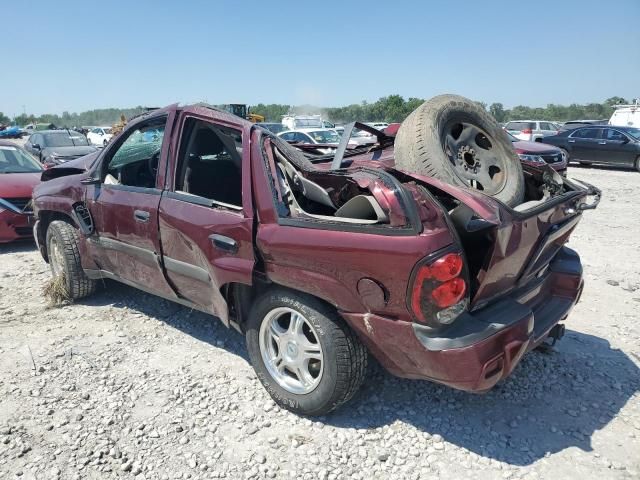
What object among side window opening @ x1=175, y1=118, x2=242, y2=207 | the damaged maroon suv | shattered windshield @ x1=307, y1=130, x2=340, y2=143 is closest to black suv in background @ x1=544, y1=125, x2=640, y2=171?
shattered windshield @ x1=307, y1=130, x2=340, y2=143

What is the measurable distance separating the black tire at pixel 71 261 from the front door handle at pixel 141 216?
1148 mm

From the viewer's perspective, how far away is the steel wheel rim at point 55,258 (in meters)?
4.62

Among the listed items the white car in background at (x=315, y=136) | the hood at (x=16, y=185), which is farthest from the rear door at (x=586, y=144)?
the hood at (x=16, y=185)

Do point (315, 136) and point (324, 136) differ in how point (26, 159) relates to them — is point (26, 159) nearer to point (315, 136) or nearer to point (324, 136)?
point (315, 136)

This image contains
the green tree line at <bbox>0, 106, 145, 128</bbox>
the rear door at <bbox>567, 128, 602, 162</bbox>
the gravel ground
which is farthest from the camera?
the green tree line at <bbox>0, 106, 145, 128</bbox>

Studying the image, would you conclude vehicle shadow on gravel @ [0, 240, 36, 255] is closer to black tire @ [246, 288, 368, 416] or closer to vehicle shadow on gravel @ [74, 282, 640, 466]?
vehicle shadow on gravel @ [74, 282, 640, 466]

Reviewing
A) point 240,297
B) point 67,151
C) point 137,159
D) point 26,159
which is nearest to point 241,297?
point 240,297

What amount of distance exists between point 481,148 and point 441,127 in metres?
0.50

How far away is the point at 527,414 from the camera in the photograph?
293 centimetres

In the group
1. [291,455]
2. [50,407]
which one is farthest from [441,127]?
[50,407]

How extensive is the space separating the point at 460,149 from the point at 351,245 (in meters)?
1.47

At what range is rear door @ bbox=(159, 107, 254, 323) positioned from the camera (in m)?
2.96

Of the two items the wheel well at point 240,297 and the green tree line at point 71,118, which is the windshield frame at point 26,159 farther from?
the green tree line at point 71,118

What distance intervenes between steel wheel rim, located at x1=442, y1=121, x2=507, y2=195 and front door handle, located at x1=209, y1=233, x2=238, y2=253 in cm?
153
